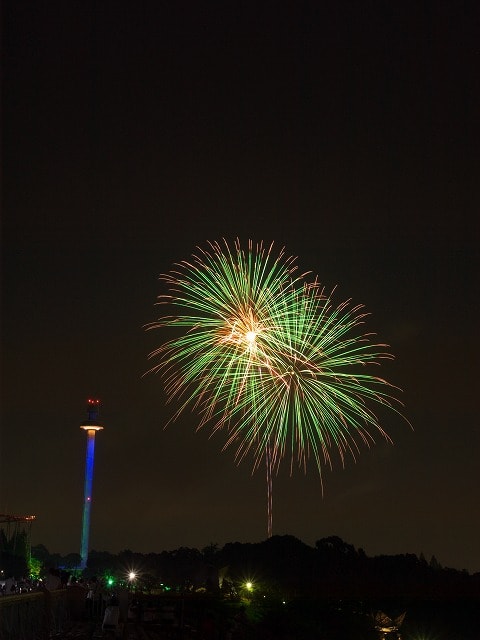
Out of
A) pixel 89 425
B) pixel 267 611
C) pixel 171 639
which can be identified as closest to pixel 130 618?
pixel 171 639

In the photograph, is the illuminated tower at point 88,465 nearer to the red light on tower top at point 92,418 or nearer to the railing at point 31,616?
the red light on tower top at point 92,418

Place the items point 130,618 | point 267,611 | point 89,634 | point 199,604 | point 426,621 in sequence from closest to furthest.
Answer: point 89,634
point 130,618
point 199,604
point 267,611
point 426,621

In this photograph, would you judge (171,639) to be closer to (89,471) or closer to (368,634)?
(368,634)

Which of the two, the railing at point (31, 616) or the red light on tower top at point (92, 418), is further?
the red light on tower top at point (92, 418)

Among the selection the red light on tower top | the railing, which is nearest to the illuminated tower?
the red light on tower top

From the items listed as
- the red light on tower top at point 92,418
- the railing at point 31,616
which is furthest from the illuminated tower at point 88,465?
the railing at point 31,616

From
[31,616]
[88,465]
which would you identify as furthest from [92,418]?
[31,616]

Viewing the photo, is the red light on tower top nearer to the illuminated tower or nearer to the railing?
the illuminated tower
